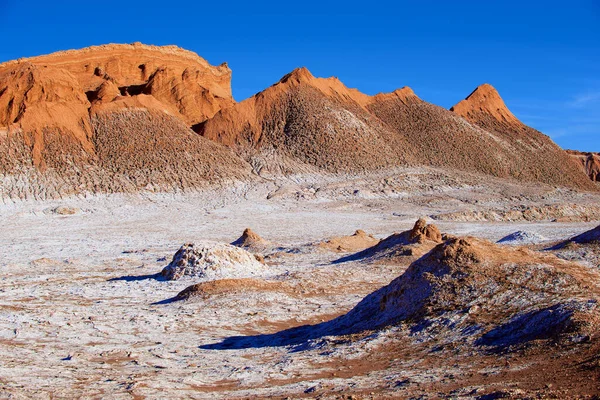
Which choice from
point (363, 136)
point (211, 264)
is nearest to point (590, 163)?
point (363, 136)

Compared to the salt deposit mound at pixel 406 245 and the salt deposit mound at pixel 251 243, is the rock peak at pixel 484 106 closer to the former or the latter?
the salt deposit mound at pixel 251 243

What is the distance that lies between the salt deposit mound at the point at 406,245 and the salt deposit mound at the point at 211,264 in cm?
375

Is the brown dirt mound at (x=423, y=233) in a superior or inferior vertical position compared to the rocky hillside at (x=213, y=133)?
inferior

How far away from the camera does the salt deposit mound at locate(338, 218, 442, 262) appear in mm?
17766


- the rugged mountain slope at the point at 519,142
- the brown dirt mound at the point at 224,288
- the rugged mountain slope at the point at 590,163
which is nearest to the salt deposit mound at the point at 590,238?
the brown dirt mound at the point at 224,288

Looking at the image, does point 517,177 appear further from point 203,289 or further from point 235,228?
point 203,289

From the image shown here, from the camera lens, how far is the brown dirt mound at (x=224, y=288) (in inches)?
490

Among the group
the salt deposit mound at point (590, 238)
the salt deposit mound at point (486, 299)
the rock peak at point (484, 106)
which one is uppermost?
the rock peak at point (484, 106)

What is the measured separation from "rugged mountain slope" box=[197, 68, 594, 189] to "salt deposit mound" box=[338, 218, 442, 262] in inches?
1364

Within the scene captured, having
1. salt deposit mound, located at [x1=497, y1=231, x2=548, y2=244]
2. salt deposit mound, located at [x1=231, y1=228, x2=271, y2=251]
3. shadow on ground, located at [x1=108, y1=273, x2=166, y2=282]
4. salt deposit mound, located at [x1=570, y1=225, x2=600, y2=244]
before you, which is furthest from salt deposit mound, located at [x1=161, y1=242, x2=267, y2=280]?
salt deposit mound, located at [x1=497, y1=231, x2=548, y2=244]

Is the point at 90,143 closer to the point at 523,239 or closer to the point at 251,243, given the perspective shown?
the point at 251,243

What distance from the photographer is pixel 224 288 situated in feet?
41.4

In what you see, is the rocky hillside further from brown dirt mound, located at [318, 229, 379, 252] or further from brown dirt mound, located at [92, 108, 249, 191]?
brown dirt mound, located at [318, 229, 379, 252]

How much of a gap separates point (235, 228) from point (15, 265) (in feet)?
50.9
